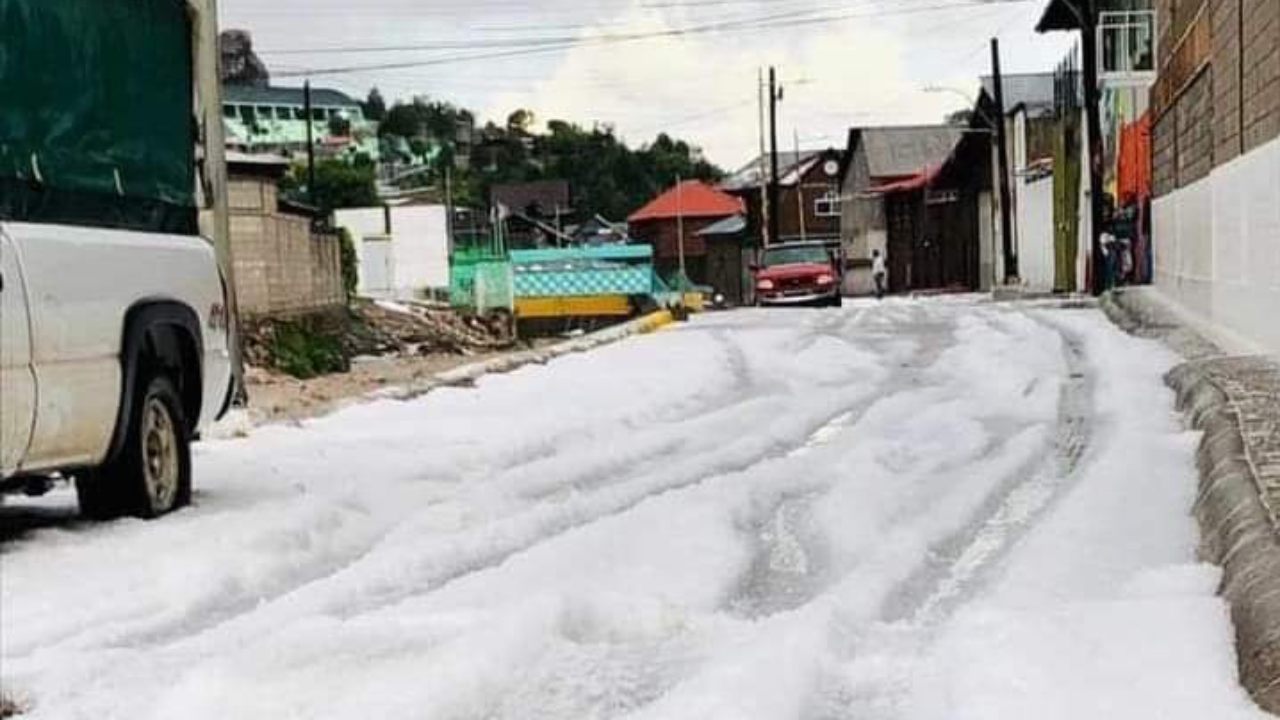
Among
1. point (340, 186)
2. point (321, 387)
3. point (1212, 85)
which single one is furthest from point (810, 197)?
point (1212, 85)

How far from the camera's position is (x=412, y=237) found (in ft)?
228

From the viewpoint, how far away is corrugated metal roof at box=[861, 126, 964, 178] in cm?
8981

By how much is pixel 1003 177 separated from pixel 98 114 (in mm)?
48960

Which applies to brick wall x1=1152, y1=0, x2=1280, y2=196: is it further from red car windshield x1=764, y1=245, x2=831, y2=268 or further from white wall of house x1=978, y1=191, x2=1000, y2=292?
white wall of house x1=978, y1=191, x2=1000, y2=292

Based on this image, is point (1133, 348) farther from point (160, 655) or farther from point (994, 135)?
point (994, 135)

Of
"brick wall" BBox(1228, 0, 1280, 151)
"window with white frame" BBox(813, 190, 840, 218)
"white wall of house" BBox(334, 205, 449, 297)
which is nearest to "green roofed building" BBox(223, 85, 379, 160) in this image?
"window with white frame" BBox(813, 190, 840, 218)

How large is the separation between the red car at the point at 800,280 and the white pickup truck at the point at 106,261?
35350 millimetres

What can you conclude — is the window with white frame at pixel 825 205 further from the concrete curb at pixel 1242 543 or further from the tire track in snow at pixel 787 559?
the concrete curb at pixel 1242 543

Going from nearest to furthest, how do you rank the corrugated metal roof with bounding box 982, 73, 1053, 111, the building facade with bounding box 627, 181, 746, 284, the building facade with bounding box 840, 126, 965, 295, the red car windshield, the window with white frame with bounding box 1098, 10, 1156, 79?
1. the window with white frame with bounding box 1098, 10, 1156, 79
2. the red car windshield
3. the corrugated metal roof with bounding box 982, 73, 1053, 111
4. the building facade with bounding box 840, 126, 965, 295
5. the building facade with bounding box 627, 181, 746, 284

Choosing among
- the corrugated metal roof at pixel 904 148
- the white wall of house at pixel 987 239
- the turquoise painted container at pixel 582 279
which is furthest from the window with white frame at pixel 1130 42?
the corrugated metal roof at pixel 904 148

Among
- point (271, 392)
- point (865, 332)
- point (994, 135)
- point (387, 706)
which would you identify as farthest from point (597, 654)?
point (994, 135)

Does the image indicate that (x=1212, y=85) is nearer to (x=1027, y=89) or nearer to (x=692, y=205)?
(x=1027, y=89)

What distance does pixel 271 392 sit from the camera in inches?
906

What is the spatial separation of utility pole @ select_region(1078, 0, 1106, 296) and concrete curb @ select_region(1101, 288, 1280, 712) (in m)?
24.7
